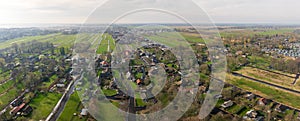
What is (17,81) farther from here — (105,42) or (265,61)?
(265,61)

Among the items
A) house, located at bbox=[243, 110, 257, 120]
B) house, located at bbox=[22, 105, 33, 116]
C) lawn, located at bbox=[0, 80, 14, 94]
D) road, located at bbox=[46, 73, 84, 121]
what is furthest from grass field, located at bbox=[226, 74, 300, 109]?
lawn, located at bbox=[0, 80, 14, 94]

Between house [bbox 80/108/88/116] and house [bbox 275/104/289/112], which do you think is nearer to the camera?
house [bbox 80/108/88/116]

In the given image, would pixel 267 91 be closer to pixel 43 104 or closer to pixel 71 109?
pixel 71 109

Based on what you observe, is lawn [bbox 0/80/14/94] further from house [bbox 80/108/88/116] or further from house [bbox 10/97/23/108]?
house [bbox 80/108/88/116]

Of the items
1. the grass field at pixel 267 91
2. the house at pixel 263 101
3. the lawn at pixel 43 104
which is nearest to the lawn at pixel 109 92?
the lawn at pixel 43 104

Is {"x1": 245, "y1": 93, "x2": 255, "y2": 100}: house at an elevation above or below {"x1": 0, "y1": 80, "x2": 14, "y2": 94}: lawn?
below

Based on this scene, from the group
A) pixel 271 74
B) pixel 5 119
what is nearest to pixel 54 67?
pixel 5 119
